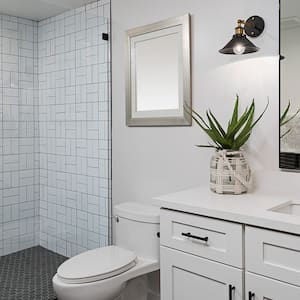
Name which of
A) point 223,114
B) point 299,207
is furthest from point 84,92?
point 299,207

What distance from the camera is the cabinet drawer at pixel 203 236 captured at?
1451 millimetres

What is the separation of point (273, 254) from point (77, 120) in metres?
1.80

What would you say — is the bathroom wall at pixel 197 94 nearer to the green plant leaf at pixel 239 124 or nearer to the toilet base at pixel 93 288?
the green plant leaf at pixel 239 124

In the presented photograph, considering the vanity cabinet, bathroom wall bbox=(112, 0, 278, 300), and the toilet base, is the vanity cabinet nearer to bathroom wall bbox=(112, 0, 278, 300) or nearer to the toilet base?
the toilet base

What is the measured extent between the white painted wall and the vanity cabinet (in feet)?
1.78

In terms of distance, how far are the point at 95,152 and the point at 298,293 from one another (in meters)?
1.80

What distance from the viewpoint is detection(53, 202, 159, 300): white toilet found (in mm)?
1826

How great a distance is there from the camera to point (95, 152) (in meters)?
2.74

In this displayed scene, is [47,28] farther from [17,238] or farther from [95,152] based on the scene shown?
[17,238]

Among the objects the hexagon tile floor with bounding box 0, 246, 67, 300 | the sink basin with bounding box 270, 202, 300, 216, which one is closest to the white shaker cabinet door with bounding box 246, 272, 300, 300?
the sink basin with bounding box 270, 202, 300, 216

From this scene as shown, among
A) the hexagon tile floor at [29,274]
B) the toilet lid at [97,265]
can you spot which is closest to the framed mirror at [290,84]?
the toilet lid at [97,265]

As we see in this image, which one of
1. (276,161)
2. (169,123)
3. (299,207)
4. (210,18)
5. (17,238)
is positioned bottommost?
(17,238)

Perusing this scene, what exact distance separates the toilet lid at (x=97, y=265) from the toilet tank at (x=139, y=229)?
7 cm

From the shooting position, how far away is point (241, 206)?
1.56 meters
